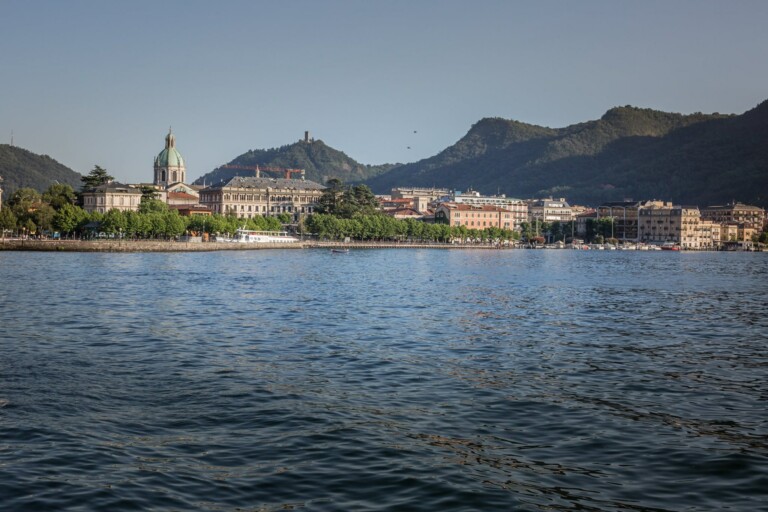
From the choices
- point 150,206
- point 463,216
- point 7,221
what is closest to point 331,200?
point 463,216

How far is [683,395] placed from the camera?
15828 millimetres

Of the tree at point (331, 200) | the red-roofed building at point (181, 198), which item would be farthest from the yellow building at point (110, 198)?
the tree at point (331, 200)

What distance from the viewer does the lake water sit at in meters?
10.2

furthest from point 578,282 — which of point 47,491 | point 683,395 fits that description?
point 47,491

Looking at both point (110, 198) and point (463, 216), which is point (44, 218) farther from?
point (463, 216)

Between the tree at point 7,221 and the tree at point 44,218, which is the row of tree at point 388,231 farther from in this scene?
the tree at point 7,221

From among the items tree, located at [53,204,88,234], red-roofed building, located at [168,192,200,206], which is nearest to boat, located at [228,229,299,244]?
tree, located at [53,204,88,234]

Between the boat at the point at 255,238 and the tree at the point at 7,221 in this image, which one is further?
the boat at the point at 255,238

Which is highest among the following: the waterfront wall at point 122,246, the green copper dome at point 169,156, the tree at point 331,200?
the green copper dome at point 169,156

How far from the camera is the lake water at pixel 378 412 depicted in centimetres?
1020

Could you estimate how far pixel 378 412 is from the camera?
46.2 ft

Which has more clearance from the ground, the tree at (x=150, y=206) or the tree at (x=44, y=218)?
the tree at (x=150, y=206)

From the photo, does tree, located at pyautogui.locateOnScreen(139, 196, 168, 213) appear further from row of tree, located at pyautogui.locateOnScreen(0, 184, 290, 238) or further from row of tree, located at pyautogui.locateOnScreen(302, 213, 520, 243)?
row of tree, located at pyautogui.locateOnScreen(302, 213, 520, 243)

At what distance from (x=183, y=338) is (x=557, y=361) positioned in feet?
34.1
